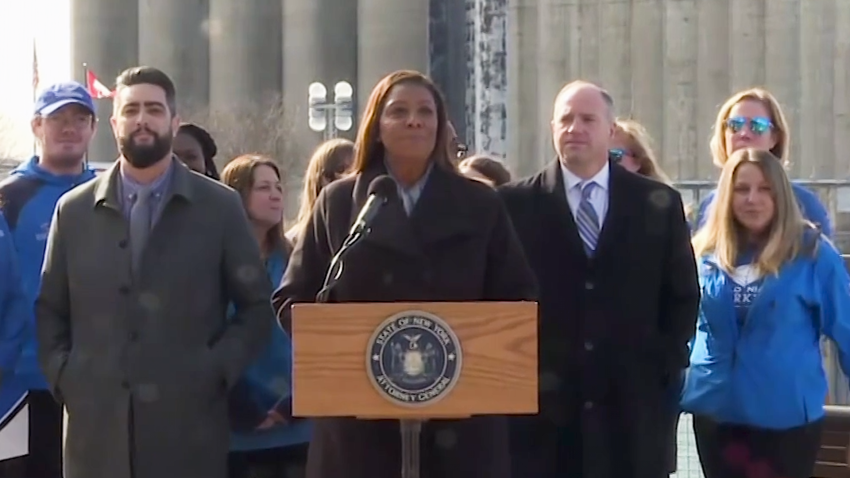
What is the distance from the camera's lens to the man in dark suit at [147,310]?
5.40m

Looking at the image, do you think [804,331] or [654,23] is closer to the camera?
[804,331]

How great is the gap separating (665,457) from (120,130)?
249 centimetres

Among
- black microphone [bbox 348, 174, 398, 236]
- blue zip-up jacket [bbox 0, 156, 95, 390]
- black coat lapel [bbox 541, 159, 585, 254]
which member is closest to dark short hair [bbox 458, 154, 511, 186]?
black coat lapel [bbox 541, 159, 585, 254]

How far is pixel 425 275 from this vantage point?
16.5ft

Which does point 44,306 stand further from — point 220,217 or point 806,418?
point 806,418

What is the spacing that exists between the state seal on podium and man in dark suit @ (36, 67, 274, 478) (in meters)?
1.18

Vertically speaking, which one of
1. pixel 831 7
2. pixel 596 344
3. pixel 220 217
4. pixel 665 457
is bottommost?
pixel 665 457

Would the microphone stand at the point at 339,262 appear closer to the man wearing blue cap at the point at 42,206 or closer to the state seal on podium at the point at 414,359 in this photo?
the state seal on podium at the point at 414,359

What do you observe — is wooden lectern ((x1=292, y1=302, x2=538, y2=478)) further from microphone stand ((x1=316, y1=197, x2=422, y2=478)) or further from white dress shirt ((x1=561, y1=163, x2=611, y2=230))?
white dress shirt ((x1=561, y1=163, x2=611, y2=230))

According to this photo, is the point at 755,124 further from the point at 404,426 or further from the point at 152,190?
the point at 404,426

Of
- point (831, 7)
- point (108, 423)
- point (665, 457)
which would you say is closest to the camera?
point (108, 423)

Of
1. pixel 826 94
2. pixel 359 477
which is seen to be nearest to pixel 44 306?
pixel 359 477

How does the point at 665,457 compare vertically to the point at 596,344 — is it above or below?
below

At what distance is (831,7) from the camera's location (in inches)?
1401
